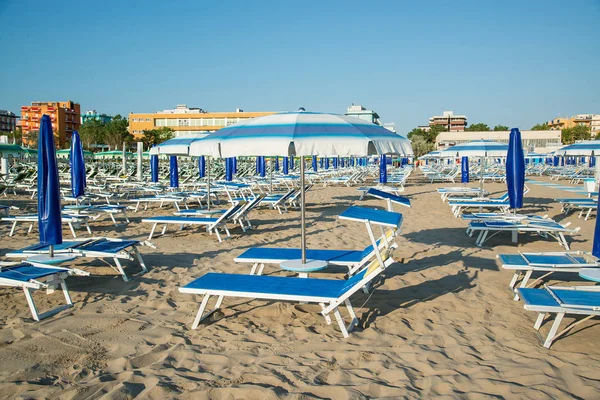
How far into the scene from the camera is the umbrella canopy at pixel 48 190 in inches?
173

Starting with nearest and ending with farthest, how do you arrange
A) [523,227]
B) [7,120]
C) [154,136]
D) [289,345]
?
[289,345]
[523,227]
[154,136]
[7,120]

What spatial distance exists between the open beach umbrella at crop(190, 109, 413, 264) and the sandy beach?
136 centimetres

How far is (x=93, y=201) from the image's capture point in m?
13.9

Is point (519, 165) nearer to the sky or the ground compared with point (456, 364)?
nearer to the sky

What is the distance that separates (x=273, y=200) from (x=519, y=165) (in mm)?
4846

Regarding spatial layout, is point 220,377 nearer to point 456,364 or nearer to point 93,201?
point 456,364

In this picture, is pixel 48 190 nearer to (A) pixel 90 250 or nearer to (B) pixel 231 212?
(A) pixel 90 250

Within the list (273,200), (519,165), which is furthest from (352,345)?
(273,200)

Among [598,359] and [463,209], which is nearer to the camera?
[598,359]

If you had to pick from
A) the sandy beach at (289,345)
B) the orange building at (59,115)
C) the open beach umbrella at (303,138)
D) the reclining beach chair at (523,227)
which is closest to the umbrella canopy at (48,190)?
the sandy beach at (289,345)

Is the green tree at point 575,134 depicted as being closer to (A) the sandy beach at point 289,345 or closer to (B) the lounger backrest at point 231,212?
(B) the lounger backrest at point 231,212

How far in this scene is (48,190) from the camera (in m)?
4.45

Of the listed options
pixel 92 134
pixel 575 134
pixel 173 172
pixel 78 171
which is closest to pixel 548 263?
pixel 78 171

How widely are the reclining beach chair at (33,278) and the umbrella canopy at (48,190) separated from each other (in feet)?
1.01
